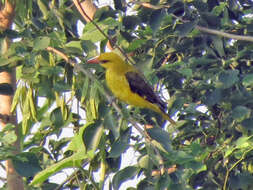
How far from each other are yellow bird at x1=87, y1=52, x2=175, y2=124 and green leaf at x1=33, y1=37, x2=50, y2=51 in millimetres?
1127

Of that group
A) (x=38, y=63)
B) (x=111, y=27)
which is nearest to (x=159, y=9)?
(x=111, y=27)

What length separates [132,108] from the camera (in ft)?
15.2

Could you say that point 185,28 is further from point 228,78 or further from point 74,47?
point 74,47

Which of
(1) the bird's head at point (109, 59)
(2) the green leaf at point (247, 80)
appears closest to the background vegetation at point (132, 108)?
(2) the green leaf at point (247, 80)

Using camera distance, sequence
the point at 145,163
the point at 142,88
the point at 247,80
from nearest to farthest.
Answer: the point at 145,163 → the point at 247,80 → the point at 142,88

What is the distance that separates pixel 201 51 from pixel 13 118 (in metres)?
1.77

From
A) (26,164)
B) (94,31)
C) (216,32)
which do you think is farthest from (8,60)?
(216,32)

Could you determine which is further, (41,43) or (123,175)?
(41,43)

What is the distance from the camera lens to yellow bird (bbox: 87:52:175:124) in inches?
182

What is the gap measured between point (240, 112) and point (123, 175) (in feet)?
3.49

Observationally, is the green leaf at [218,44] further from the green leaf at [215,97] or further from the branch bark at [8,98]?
the branch bark at [8,98]

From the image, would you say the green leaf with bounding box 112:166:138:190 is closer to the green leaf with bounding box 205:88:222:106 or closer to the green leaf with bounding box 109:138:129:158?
the green leaf with bounding box 109:138:129:158

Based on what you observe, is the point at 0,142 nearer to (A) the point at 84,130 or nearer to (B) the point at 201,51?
(A) the point at 84,130

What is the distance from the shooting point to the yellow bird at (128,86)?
15.1 feet
